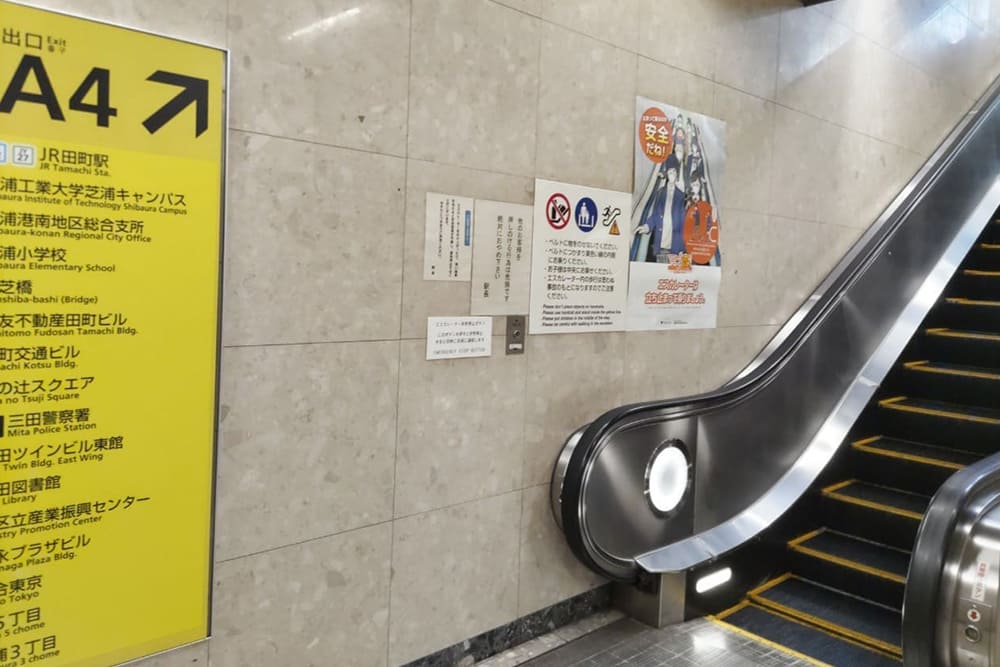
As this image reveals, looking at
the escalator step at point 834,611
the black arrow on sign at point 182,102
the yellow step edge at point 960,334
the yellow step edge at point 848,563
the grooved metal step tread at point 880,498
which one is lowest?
the escalator step at point 834,611

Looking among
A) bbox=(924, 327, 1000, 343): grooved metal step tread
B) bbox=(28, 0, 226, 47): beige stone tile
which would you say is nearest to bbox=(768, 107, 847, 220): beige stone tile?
bbox=(924, 327, 1000, 343): grooved metal step tread

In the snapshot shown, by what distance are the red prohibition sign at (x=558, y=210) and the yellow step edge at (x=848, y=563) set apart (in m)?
2.08

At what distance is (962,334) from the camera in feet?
15.4

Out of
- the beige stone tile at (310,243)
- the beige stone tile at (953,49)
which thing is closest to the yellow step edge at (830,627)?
the beige stone tile at (310,243)

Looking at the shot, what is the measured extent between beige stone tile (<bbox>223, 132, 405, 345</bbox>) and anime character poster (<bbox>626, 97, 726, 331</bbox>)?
1.36 m

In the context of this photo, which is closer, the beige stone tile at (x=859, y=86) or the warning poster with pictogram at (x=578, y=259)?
the warning poster with pictogram at (x=578, y=259)

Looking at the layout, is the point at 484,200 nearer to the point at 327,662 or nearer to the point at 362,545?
the point at 362,545

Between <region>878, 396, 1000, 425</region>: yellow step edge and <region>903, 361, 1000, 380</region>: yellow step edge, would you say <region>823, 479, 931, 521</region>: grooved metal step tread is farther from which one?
<region>903, 361, 1000, 380</region>: yellow step edge

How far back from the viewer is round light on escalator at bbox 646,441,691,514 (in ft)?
11.2

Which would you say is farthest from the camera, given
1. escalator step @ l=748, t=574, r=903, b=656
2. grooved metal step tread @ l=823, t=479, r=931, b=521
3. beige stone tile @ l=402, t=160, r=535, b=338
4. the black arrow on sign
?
grooved metal step tread @ l=823, t=479, r=931, b=521

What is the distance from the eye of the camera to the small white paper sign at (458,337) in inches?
108

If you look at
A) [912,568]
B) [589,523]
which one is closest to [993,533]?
[912,568]

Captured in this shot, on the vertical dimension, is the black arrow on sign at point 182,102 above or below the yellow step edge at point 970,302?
above

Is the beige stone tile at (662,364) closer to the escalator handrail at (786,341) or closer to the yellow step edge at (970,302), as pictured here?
the escalator handrail at (786,341)
